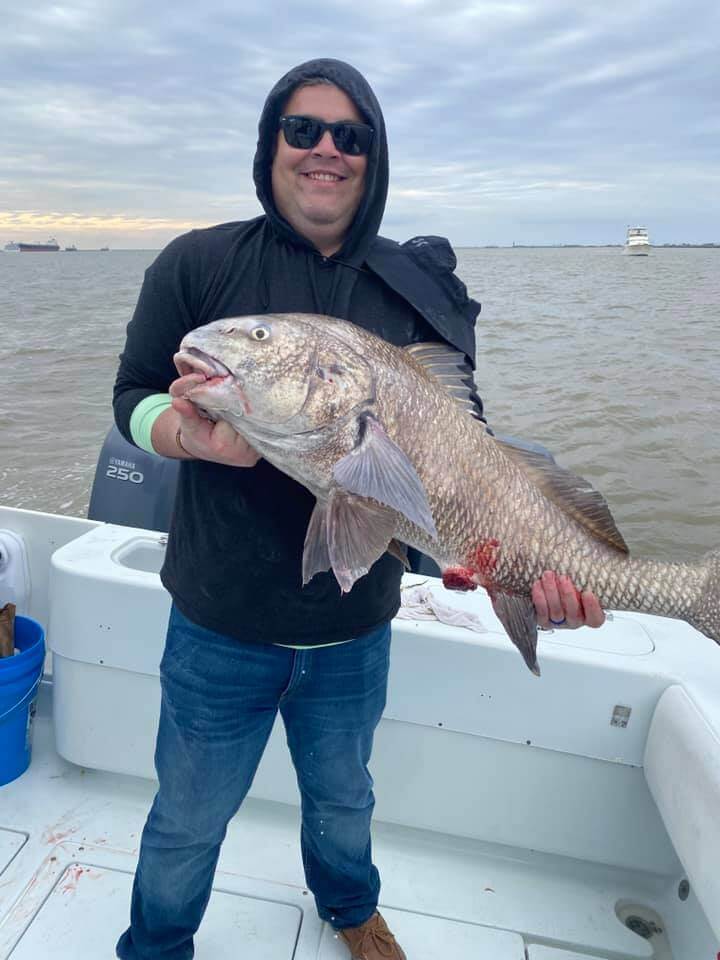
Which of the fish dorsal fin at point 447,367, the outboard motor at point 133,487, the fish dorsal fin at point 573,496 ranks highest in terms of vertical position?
the fish dorsal fin at point 447,367

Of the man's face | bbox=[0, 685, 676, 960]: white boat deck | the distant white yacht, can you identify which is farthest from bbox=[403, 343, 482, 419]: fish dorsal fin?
the distant white yacht

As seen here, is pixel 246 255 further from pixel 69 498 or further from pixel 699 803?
pixel 69 498

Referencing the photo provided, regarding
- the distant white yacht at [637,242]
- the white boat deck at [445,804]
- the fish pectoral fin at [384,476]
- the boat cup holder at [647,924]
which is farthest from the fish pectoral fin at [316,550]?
the distant white yacht at [637,242]

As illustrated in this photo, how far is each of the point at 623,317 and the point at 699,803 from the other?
2557 cm

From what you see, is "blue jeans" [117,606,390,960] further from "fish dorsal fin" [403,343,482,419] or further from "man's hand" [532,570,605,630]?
"fish dorsal fin" [403,343,482,419]

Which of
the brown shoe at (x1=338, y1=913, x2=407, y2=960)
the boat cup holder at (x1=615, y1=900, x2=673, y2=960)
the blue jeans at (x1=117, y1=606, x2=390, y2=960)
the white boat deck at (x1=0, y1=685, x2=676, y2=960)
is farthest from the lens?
the boat cup holder at (x1=615, y1=900, x2=673, y2=960)

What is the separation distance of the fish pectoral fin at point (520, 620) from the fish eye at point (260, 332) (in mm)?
1008

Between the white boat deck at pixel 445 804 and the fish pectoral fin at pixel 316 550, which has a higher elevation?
the fish pectoral fin at pixel 316 550

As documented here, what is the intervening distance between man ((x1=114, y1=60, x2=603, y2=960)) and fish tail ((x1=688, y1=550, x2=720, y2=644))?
32 cm

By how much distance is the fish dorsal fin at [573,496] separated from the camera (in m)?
2.29

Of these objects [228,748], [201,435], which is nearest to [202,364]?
[201,435]

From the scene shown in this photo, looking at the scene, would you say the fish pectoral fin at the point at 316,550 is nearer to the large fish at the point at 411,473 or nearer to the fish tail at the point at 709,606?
the large fish at the point at 411,473

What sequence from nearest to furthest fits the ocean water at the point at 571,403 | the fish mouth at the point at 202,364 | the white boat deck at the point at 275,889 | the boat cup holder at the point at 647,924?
the fish mouth at the point at 202,364 < the white boat deck at the point at 275,889 < the boat cup holder at the point at 647,924 < the ocean water at the point at 571,403

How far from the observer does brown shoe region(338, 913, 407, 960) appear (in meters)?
2.74
